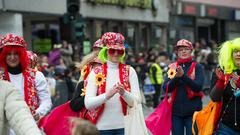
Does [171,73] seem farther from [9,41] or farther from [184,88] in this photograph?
[9,41]

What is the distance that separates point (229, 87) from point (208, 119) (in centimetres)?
53

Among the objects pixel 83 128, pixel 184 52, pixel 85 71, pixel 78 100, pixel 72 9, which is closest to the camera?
pixel 83 128

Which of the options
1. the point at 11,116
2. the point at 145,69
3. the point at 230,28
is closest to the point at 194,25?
the point at 230,28

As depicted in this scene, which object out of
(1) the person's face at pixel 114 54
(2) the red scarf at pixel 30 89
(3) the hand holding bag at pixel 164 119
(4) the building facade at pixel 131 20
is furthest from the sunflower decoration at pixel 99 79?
(4) the building facade at pixel 131 20

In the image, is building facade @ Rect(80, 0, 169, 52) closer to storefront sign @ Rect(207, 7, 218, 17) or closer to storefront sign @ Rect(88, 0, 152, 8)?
storefront sign @ Rect(88, 0, 152, 8)

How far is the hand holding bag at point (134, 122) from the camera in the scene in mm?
5664

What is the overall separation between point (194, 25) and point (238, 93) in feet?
95.6

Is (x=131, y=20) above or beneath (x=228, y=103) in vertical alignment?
above

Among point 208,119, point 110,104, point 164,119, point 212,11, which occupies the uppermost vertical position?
point 212,11

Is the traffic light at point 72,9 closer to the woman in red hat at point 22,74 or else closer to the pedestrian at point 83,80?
the pedestrian at point 83,80

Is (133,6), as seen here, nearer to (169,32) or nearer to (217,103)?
(169,32)

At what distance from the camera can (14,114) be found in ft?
12.5

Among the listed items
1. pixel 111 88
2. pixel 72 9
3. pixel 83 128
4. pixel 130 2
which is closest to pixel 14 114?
pixel 83 128

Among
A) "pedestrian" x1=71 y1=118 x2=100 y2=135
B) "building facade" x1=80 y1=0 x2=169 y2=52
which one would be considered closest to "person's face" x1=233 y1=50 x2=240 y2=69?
"pedestrian" x1=71 y1=118 x2=100 y2=135
